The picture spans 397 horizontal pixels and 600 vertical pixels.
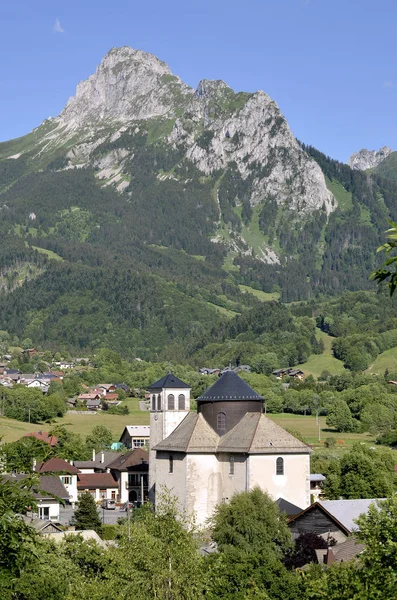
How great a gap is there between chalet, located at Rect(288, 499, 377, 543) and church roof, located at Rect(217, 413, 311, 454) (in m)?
10.4

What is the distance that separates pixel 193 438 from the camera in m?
72.6

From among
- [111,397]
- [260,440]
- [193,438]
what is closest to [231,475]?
[260,440]

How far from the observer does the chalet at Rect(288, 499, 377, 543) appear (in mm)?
56269

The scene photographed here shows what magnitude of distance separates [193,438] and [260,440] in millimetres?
5122

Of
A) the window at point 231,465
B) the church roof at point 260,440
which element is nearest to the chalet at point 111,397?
the church roof at point 260,440

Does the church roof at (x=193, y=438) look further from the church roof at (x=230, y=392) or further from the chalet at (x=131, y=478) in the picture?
the chalet at (x=131, y=478)

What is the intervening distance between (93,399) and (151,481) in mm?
112773

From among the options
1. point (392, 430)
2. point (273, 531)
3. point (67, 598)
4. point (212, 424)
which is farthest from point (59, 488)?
point (392, 430)

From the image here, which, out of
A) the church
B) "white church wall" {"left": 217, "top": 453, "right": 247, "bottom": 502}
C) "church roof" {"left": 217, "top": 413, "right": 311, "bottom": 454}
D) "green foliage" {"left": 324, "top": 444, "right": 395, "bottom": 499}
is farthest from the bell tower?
"green foliage" {"left": 324, "top": 444, "right": 395, "bottom": 499}

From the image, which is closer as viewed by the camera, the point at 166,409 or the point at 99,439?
the point at 166,409

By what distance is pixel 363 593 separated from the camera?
2012 centimetres

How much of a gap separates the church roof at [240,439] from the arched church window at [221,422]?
1.83 feet

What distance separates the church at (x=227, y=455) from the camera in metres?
69.7

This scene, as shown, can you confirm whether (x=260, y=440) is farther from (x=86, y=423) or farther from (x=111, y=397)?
(x=111, y=397)
